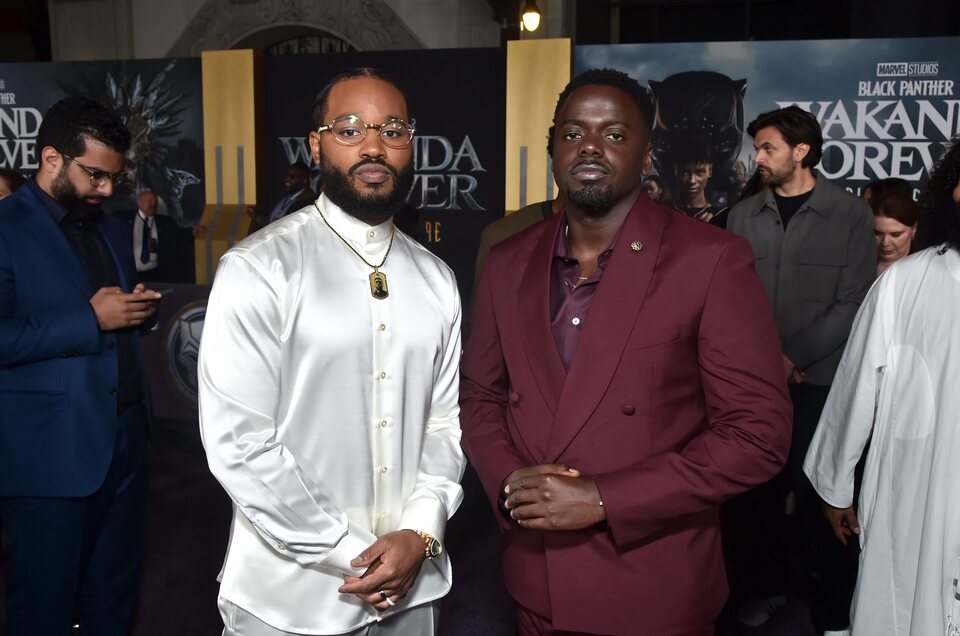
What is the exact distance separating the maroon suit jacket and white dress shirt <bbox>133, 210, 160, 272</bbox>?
6352mm

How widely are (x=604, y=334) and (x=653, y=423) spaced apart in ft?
0.70

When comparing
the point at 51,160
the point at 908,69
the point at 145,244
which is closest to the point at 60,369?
the point at 51,160

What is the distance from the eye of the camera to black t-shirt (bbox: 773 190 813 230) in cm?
366

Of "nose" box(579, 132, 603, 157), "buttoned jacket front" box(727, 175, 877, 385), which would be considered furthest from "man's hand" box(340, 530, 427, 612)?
"buttoned jacket front" box(727, 175, 877, 385)

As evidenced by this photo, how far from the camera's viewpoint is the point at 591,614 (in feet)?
5.76

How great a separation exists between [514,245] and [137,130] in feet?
22.9

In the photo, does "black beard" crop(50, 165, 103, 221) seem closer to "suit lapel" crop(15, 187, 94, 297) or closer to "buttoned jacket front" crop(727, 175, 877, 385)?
"suit lapel" crop(15, 187, 94, 297)

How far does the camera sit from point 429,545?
180 cm

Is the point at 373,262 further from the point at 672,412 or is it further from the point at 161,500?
the point at 161,500

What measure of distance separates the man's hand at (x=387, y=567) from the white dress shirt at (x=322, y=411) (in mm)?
38

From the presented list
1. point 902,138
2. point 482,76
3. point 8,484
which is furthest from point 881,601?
point 482,76

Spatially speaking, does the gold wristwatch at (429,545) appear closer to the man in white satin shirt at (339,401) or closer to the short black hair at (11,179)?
the man in white satin shirt at (339,401)

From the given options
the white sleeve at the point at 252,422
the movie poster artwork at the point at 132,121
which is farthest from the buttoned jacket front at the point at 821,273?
the movie poster artwork at the point at 132,121

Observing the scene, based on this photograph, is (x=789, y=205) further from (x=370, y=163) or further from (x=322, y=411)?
(x=322, y=411)
